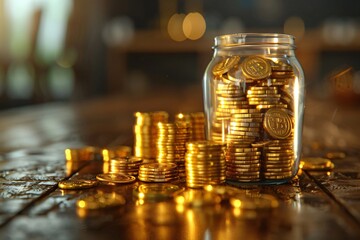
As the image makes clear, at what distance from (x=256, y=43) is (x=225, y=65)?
0.27 ft

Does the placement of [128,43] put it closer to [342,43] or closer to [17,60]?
[17,60]

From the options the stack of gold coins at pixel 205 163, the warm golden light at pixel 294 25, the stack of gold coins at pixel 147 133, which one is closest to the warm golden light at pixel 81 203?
the stack of gold coins at pixel 205 163

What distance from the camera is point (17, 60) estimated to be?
729cm

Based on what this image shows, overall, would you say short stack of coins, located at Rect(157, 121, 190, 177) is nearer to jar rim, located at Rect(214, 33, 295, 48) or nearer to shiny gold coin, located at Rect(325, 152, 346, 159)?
jar rim, located at Rect(214, 33, 295, 48)

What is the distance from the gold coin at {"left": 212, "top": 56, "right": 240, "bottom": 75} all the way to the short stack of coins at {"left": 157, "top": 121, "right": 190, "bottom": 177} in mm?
158

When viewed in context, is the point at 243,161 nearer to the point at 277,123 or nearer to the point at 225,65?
the point at 277,123

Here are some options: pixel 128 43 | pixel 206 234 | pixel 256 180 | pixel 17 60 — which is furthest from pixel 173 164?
pixel 128 43

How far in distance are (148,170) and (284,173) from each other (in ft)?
0.97

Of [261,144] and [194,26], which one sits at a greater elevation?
[194,26]

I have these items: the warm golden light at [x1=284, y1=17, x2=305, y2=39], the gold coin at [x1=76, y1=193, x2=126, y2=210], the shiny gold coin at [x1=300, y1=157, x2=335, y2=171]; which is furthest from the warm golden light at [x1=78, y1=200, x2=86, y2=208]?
the warm golden light at [x1=284, y1=17, x2=305, y2=39]

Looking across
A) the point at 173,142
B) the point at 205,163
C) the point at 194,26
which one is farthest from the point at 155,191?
the point at 194,26

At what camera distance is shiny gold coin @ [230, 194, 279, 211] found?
92 cm

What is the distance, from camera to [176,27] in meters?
9.29

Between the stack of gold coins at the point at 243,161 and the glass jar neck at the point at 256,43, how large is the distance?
22 cm
